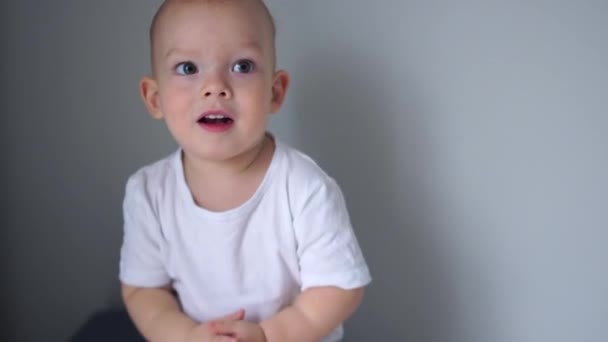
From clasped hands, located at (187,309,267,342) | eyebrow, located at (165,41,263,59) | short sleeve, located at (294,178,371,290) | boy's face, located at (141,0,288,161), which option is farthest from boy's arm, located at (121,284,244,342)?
eyebrow, located at (165,41,263,59)

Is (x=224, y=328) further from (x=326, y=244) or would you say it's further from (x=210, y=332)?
(x=326, y=244)

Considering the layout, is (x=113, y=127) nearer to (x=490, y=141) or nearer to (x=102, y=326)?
(x=102, y=326)

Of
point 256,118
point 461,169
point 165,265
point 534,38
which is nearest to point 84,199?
point 165,265

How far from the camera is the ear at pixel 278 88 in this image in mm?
875

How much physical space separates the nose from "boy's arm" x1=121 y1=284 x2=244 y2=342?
11.7 inches

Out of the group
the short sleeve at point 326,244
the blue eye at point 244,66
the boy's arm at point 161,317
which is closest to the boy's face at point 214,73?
the blue eye at point 244,66

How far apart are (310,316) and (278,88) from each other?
12.8 inches

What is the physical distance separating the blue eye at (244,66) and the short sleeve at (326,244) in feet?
0.60

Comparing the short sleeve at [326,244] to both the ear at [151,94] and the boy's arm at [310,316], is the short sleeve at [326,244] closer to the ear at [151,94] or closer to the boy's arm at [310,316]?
the boy's arm at [310,316]

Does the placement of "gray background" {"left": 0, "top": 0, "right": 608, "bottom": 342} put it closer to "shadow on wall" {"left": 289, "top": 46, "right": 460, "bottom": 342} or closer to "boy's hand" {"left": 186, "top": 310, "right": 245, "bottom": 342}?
"shadow on wall" {"left": 289, "top": 46, "right": 460, "bottom": 342}

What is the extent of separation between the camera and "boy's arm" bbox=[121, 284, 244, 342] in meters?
0.84

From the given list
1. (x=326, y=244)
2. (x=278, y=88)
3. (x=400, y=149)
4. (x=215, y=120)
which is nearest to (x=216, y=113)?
(x=215, y=120)

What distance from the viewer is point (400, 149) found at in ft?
3.31

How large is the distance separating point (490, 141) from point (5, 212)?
0.83 meters
